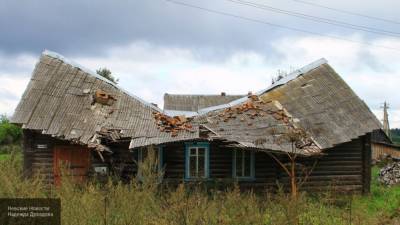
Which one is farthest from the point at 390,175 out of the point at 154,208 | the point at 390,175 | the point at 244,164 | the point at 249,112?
the point at 154,208

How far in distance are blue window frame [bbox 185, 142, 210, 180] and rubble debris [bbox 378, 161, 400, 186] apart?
9209mm

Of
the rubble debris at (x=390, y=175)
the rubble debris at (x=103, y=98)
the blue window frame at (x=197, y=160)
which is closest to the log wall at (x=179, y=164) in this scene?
the blue window frame at (x=197, y=160)

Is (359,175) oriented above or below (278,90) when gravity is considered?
below

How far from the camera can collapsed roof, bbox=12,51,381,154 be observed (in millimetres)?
14891

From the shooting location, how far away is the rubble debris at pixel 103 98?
1694 cm

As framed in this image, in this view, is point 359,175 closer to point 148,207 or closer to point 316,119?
point 316,119

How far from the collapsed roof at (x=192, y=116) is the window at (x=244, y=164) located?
0.98 metres

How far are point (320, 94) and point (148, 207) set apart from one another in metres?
13.5

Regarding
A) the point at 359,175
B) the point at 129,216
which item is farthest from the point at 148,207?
the point at 359,175

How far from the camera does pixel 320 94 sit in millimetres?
18125

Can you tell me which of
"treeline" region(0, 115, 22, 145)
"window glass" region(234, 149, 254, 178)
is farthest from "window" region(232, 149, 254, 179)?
"treeline" region(0, 115, 22, 145)

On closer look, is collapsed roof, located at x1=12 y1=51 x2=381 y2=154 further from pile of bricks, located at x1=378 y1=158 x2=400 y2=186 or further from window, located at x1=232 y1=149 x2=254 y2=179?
pile of bricks, located at x1=378 y1=158 x2=400 y2=186

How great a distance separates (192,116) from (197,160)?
2.13 meters

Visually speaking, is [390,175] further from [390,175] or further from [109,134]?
[109,134]
